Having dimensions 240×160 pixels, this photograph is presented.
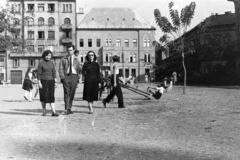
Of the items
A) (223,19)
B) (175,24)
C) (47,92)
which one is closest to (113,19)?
(223,19)

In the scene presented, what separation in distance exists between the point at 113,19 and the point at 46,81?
6841cm

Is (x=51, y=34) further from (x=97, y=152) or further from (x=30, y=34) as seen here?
(x=97, y=152)

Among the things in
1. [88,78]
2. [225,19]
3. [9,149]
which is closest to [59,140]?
[9,149]

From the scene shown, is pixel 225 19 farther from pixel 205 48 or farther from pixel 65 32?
pixel 65 32

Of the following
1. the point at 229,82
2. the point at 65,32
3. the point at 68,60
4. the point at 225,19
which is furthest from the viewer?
the point at 65,32

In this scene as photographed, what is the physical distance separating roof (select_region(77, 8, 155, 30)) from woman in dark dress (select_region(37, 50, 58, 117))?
65862 mm

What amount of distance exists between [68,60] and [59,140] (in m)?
4.35

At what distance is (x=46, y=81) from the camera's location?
29.8ft

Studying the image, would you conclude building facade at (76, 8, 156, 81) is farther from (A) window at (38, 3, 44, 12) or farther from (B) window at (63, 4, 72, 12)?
(A) window at (38, 3, 44, 12)

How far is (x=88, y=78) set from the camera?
9.74m

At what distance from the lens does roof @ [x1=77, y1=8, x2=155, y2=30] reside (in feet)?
245

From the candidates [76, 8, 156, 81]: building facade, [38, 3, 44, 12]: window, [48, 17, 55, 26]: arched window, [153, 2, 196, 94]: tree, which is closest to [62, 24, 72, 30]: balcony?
[76, 8, 156, 81]: building facade

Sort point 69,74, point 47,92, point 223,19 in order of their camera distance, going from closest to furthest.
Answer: point 47,92 < point 69,74 < point 223,19

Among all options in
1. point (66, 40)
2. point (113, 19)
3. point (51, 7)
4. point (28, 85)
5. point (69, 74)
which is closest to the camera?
point (69, 74)
